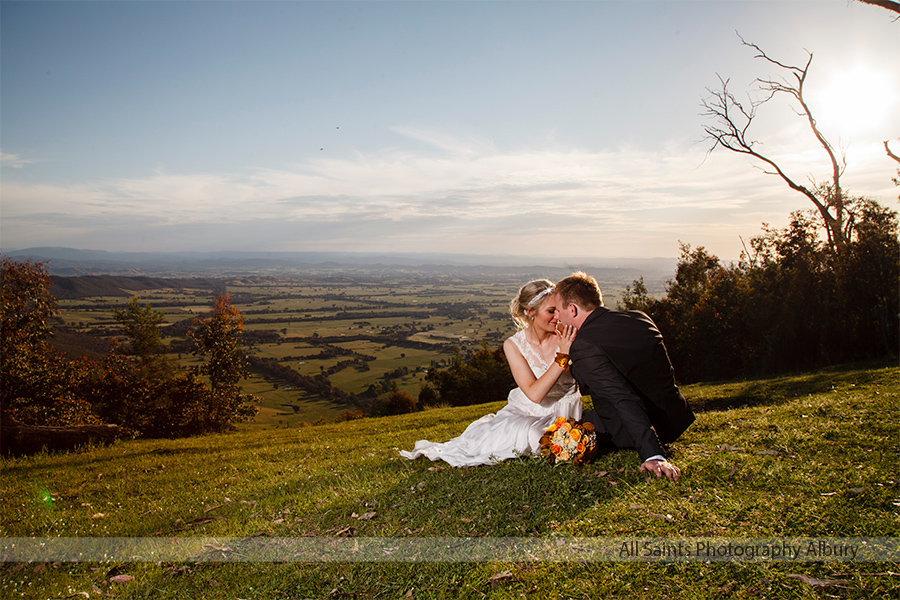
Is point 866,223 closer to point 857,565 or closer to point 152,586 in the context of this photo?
point 857,565

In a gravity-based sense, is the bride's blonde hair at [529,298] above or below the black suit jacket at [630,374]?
above

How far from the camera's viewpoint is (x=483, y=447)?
715cm

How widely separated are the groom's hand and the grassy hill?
0.12 metres

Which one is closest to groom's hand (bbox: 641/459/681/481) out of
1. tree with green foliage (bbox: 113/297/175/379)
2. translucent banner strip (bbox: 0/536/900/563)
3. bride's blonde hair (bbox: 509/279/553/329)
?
translucent banner strip (bbox: 0/536/900/563)

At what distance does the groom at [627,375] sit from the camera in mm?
5316

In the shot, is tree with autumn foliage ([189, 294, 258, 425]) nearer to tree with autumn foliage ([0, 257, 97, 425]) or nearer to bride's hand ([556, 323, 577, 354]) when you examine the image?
tree with autumn foliage ([0, 257, 97, 425])

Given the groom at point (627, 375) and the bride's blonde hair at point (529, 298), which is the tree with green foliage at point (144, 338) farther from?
the groom at point (627, 375)

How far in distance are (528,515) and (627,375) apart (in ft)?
6.83

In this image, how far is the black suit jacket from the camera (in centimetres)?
536

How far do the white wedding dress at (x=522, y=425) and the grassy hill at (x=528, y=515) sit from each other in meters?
0.38

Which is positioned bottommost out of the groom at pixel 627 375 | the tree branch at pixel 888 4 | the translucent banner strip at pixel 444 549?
the translucent banner strip at pixel 444 549

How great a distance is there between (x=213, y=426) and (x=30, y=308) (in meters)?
12.1

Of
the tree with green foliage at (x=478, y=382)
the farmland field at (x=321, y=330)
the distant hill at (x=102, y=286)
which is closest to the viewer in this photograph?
the tree with green foliage at (x=478, y=382)

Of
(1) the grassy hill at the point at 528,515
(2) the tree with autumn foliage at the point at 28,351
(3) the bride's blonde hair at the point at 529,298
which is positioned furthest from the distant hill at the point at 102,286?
(3) the bride's blonde hair at the point at 529,298
